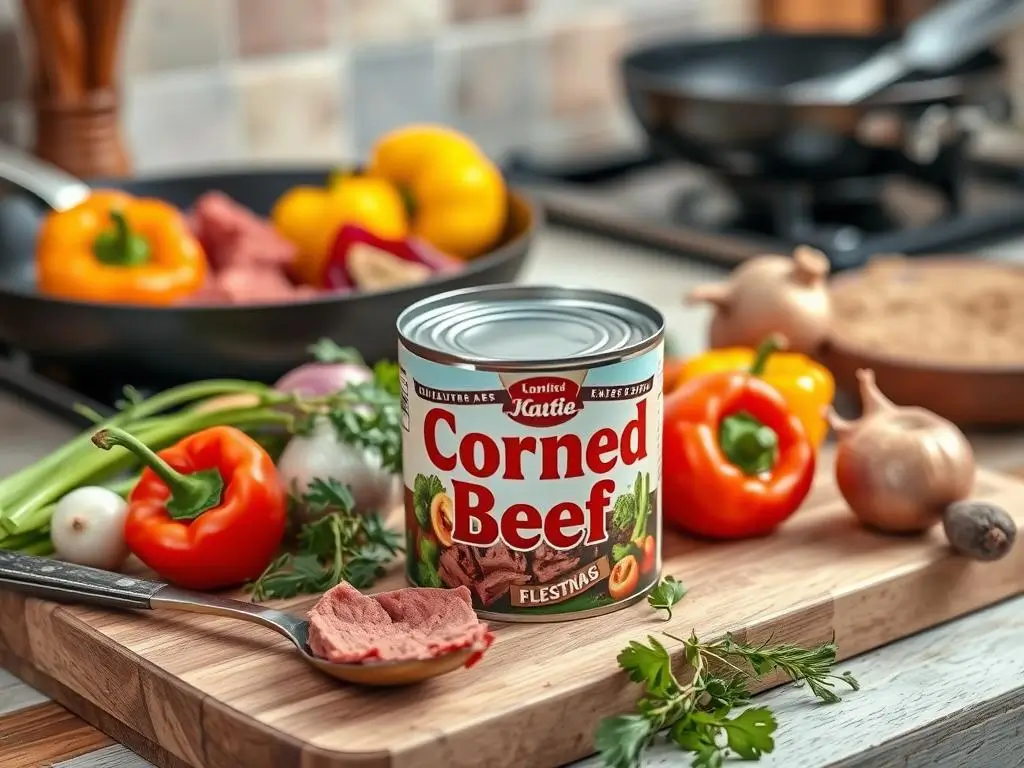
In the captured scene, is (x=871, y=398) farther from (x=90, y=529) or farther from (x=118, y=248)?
(x=118, y=248)

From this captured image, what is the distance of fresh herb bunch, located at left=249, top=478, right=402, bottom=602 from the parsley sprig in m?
0.18

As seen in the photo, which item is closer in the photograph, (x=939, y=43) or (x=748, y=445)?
(x=748, y=445)

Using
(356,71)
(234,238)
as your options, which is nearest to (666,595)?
(234,238)

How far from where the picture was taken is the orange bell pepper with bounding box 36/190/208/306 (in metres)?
1.34

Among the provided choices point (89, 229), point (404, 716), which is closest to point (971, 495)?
point (404, 716)

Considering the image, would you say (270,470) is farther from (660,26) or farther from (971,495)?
(660,26)

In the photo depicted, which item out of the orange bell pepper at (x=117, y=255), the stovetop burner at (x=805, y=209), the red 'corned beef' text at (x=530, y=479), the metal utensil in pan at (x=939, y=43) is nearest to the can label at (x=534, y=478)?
the red 'corned beef' text at (x=530, y=479)

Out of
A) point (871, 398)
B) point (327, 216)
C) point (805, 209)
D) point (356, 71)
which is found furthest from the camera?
point (356, 71)

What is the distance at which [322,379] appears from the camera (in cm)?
111

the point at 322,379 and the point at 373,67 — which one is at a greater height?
the point at 373,67

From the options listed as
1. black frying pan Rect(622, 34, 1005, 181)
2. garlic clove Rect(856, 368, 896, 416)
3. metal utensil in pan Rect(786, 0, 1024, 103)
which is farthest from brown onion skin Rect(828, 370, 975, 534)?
metal utensil in pan Rect(786, 0, 1024, 103)

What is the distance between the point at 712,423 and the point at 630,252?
0.84 metres

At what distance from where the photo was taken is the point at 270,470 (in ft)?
3.20

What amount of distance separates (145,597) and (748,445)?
0.40 meters
